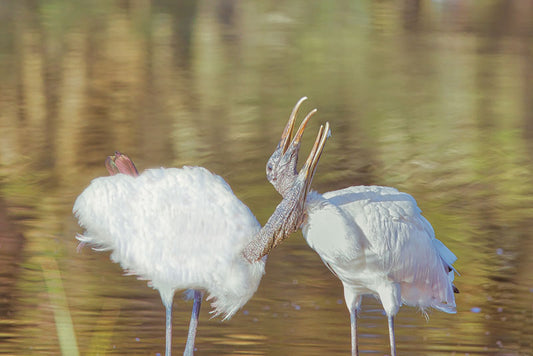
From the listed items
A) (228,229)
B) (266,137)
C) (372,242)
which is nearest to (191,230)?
(228,229)

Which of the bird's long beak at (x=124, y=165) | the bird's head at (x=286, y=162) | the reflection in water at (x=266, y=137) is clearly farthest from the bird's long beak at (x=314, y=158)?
the reflection in water at (x=266, y=137)

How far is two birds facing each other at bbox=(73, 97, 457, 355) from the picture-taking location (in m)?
5.05

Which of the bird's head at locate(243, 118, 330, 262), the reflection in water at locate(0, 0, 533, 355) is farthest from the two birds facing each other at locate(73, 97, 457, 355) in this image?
the reflection in water at locate(0, 0, 533, 355)

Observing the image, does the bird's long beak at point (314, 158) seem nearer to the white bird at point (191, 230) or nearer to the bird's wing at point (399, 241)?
the white bird at point (191, 230)

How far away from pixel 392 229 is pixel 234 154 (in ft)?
20.5

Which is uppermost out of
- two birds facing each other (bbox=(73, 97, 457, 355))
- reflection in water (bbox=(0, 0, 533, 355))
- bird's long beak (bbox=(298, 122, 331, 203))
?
bird's long beak (bbox=(298, 122, 331, 203))

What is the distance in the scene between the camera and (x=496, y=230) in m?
8.95

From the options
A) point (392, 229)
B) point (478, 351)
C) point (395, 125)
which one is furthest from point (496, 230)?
point (395, 125)

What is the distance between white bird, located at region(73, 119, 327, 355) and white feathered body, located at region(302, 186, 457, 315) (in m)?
0.20

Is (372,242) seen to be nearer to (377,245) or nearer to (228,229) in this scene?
(377,245)

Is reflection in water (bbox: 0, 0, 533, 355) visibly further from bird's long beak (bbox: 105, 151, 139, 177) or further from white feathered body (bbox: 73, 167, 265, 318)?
bird's long beak (bbox: 105, 151, 139, 177)

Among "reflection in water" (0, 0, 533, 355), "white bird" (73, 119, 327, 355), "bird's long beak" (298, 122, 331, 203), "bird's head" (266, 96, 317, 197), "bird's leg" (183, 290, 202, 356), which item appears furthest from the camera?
"reflection in water" (0, 0, 533, 355)

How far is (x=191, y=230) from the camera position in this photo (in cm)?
507

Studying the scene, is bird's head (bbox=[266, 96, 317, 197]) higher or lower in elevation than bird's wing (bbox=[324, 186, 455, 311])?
higher
